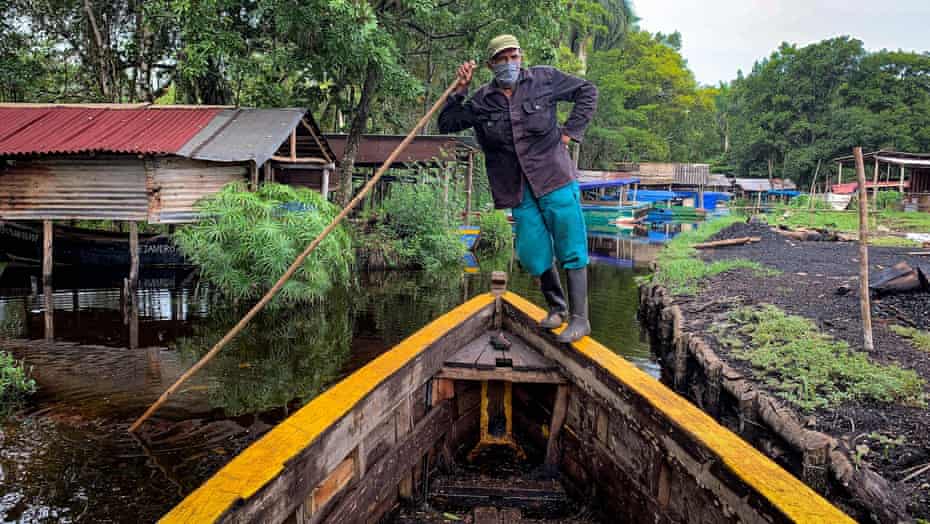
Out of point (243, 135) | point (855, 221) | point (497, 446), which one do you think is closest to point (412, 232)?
point (243, 135)

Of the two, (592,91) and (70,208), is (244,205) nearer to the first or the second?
(70,208)

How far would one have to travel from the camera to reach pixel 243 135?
1227cm

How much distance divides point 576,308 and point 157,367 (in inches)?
226

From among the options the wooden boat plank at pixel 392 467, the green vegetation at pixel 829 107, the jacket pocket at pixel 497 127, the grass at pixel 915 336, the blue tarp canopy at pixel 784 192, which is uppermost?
the green vegetation at pixel 829 107

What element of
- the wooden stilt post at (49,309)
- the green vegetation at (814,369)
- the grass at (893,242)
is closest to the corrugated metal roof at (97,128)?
the wooden stilt post at (49,309)

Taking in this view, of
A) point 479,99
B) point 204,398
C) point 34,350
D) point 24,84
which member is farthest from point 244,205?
point 24,84

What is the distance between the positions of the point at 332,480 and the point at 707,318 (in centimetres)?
547

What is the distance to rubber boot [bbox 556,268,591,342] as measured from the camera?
361cm

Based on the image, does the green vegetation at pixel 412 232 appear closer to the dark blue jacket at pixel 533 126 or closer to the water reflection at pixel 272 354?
the water reflection at pixel 272 354

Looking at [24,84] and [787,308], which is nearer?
[787,308]

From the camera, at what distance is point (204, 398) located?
605 cm

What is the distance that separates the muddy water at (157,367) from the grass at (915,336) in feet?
9.63

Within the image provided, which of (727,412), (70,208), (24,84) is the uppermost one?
(24,84)

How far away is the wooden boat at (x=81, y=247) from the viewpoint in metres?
14.0
